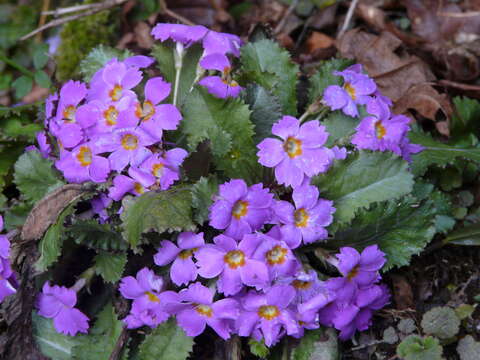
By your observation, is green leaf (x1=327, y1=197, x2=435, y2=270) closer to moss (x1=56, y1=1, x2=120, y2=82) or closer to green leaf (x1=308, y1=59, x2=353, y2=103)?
green leaf (x1=308, y1=59, x2=353, y2=103)

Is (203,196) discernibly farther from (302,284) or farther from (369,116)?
(369,116)

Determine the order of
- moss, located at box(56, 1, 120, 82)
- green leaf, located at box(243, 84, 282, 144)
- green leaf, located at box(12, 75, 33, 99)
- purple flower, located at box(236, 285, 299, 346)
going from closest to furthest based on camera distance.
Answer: purple flower, located at box(236, 285, 299, 346) < green leaf, located at box(243, 84, 282, 144) < green leaf, located at box(12, 75, 33, 99) < moss, located at box(56, 1, 120, 82)

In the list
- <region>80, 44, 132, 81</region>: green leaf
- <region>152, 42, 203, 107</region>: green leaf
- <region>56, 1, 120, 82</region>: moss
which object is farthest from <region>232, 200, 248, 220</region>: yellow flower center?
<region>56, 1, 120, 82</region>: moss

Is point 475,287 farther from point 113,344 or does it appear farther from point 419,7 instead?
point 419,7

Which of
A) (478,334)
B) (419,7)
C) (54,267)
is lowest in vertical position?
(478,334)

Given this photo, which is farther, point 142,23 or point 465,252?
point 142,23

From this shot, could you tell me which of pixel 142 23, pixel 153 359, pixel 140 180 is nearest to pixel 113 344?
pixel 153 359

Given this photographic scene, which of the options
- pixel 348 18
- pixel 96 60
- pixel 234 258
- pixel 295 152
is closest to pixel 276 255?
pixel 234 258
